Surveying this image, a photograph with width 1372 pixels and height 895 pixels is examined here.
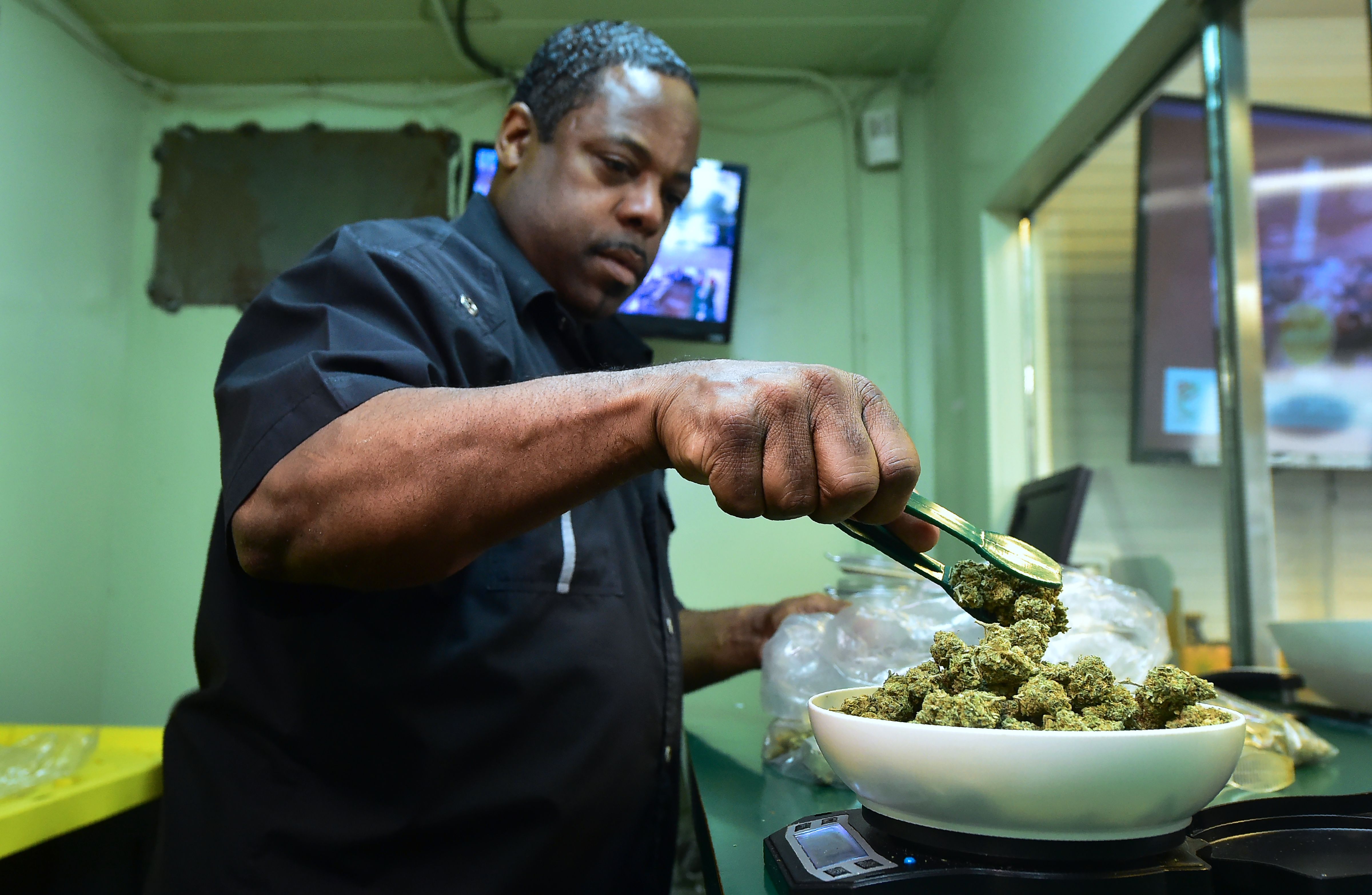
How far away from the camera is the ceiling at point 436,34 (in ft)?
8.04

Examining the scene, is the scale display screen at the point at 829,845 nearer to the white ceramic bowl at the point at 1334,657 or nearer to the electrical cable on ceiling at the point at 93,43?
the white ceramic bowl at the point at 1334,657

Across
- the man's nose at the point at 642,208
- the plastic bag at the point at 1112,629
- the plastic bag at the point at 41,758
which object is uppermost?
the man's nose at the point at 642,208

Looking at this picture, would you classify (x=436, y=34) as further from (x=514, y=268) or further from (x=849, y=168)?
(x=514, y=268)

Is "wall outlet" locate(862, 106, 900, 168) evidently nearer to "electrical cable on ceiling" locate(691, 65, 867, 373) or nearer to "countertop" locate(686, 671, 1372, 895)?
"electrical cable on ceiling" locate(691, 65, 867, 373)

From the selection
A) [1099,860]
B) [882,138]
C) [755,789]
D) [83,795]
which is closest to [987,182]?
[882,138]

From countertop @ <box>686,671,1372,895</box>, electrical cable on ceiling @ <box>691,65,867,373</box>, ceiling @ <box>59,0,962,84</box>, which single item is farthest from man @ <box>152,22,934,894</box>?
electrical cable on ceiling @ <box>691,65,867,373</box>

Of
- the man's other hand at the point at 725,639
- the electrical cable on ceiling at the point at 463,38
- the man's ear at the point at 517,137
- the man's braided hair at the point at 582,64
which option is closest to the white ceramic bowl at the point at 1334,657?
the man's other hand at the point at 725,639

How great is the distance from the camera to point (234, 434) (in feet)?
2.64

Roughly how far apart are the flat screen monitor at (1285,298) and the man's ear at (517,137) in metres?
1.60

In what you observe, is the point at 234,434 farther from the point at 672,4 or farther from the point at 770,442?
the point at 672,4

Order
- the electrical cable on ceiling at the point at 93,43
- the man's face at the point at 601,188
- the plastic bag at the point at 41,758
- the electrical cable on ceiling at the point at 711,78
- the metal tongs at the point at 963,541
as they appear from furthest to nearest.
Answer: the electrical cable on ceiling at the point at 711,78 → the electrical cable on ceiling at the point at 93,43 → the man's face at the point at 601,188 → the plastic bag at the point at 41,758 → the metal tongs at the point at 963,541

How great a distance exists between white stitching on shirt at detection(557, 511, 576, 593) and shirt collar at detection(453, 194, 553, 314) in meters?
0.34

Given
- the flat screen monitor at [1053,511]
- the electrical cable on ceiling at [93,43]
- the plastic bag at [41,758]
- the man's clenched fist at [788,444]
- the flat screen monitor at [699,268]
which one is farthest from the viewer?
the flat screen monitor at [699,268]

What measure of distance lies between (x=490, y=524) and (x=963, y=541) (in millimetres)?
398
